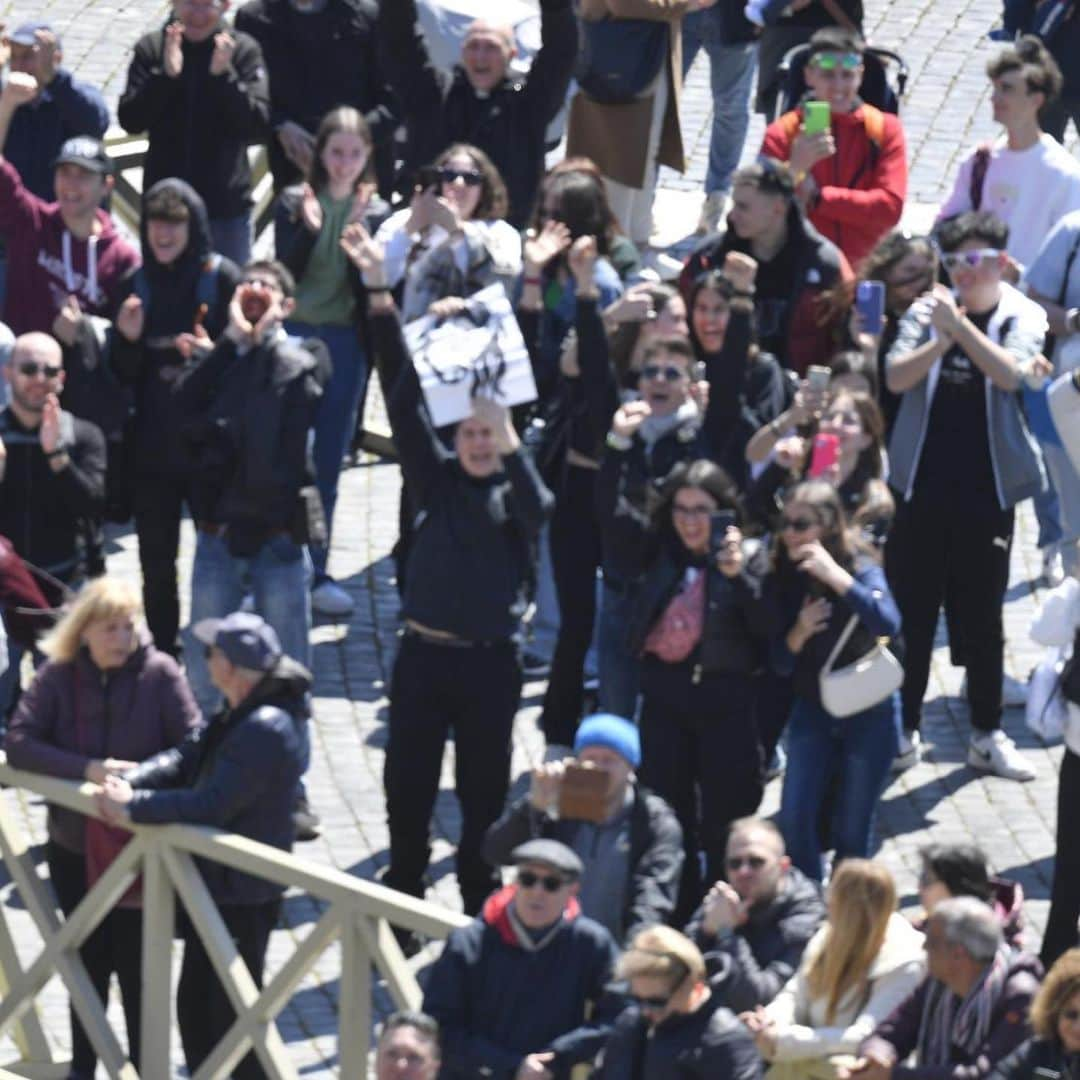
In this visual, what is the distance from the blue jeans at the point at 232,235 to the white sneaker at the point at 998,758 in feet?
13.8

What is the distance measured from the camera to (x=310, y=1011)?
13609 millimetres

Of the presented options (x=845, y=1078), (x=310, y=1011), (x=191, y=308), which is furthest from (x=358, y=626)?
(x=845, y=1078)

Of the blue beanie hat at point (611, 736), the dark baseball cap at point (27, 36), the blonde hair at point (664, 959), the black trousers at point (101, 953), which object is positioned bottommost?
the black trousers at point (101, 953)

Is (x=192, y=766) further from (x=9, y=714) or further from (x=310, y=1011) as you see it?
(x=9, y=714)

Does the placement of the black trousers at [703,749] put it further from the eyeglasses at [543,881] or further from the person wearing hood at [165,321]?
the person wearing hood at [165,321]

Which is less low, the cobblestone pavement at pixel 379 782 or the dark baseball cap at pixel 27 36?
the dark baseball cap at pixel 27 36

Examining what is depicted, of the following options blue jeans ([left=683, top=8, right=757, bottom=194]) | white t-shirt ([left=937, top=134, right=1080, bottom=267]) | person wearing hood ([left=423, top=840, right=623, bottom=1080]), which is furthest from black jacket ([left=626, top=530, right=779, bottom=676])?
blue jeans ([left=683, top=8, right=757, bottom=194])

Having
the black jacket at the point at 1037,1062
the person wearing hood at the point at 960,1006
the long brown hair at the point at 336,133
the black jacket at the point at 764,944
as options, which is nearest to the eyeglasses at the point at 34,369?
the long brown hair at the point at 336,133

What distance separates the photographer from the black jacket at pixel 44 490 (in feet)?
47.6

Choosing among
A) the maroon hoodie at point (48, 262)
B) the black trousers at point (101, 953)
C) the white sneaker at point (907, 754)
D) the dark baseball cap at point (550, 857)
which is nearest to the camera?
the dark baseball cap at point (550, 857)

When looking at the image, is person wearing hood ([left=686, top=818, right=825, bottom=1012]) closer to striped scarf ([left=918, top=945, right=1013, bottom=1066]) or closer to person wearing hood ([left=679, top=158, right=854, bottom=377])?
striped scarf ([left=918, top=945, right=1013, bottom=1066])

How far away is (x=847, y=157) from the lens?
16594 mm

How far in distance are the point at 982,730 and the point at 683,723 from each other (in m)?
2.14

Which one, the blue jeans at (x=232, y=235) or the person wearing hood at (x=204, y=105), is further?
the blue jeans at (x=232, y=235)
